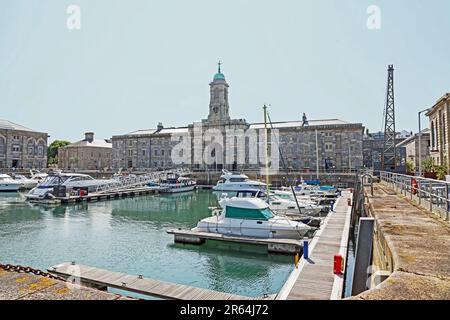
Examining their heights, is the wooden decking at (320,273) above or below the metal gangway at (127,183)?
below

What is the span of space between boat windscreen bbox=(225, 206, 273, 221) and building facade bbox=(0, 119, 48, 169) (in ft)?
248

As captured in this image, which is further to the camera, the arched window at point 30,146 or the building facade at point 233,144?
the arched window at point 30,146

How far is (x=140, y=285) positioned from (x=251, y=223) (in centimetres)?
946

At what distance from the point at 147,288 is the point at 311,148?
57972 mm

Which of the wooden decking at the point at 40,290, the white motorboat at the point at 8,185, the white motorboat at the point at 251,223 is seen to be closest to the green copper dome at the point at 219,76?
the white motorboat at the point at 8,185

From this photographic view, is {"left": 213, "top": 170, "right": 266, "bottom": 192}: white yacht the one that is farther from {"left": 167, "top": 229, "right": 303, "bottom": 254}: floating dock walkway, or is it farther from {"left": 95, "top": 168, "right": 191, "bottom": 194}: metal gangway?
{"left": 167, "top": 229, "right": 303, "bottom": 254}: floating dock walkway

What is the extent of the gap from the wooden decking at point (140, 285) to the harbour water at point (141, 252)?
9.26 ft

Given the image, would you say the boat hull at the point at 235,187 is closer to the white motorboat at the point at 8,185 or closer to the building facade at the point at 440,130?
the building facade at the point at 440,130

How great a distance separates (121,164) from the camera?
81.4m

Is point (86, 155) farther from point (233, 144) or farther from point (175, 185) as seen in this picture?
point (175, 185)

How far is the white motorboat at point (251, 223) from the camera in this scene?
56.9 ft

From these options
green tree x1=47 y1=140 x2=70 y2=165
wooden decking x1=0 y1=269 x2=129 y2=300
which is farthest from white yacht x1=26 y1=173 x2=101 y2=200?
green tree x1=47 y1=140 x2=70 y2=165
